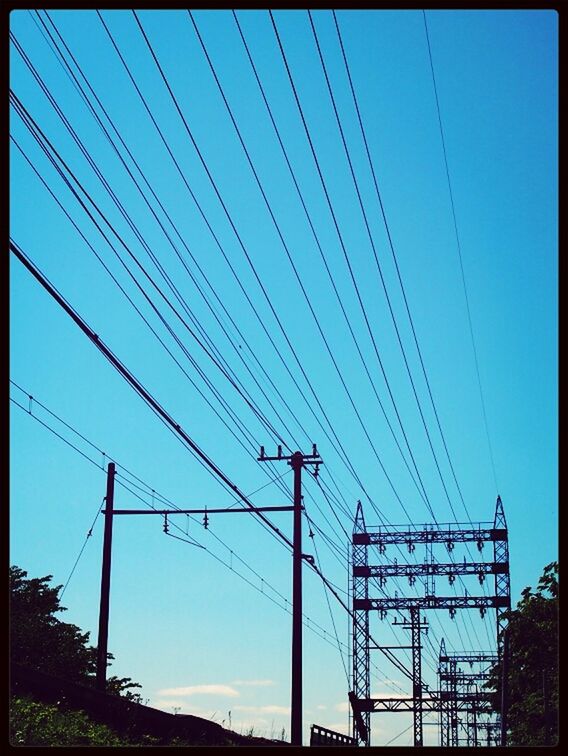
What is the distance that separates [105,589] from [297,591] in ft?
19.5

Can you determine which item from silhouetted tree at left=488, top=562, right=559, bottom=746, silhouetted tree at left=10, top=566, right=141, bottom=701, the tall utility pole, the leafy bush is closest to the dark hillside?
the leafy bush

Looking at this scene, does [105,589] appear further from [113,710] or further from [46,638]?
[46,638]

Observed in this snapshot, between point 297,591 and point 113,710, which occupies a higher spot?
point 297,591

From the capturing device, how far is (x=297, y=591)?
28.2 meters

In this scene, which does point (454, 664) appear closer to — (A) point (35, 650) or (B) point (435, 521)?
(B) point (435, 521)

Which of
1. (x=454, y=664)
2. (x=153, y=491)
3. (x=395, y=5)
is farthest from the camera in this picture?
(x=454, y=664)

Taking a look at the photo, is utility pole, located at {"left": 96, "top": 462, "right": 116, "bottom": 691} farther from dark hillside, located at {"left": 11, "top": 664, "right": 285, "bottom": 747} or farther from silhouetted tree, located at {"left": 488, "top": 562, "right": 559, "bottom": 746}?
silhouetted tree, located at {"left": 488, "top": 562, "right": 559, "bottom": 746}

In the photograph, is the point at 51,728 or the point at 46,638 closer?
the point at 51,728

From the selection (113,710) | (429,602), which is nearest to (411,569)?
(429,602)

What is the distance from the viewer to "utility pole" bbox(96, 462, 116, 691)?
1033 inches
